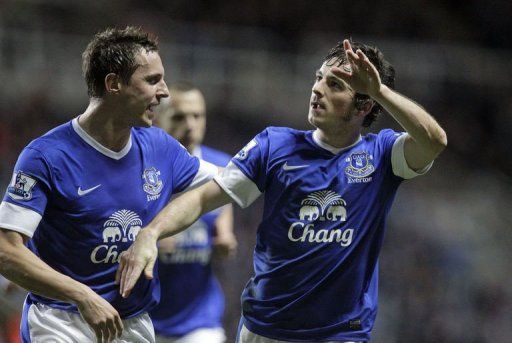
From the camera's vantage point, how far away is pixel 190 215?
14.6 ft

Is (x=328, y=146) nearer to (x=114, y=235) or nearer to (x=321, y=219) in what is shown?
(x=321, y=219)

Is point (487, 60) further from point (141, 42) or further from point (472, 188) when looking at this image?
point (141, 42)

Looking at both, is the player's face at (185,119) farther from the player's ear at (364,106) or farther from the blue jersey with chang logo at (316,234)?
the player's ear at (364,106)

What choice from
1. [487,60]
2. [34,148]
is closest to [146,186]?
[34,148]

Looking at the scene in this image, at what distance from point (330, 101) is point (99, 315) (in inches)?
58.5

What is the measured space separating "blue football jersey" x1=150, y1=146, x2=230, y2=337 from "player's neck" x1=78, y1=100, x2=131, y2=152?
4.99 feet

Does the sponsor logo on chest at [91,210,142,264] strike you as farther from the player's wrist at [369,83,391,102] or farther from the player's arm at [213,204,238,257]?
the player's arm at [213,204,238,257]

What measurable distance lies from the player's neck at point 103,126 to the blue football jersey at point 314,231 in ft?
1.69

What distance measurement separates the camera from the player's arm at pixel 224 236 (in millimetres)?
5859

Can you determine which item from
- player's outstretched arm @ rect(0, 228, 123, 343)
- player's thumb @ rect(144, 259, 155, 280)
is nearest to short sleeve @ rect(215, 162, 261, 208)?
player's thumb @ rect(144, 259, 155, 280)

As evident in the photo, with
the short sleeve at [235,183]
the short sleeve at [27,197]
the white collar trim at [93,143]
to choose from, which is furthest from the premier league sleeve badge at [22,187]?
the short sleeve at [235,183]

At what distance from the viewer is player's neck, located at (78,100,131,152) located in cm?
442

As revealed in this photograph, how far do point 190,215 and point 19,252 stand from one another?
2.61ft

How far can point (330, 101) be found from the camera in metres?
4.63
